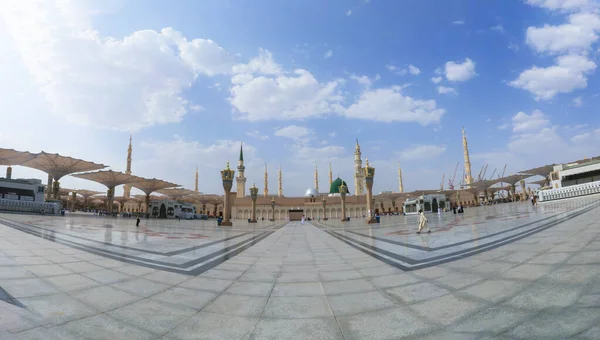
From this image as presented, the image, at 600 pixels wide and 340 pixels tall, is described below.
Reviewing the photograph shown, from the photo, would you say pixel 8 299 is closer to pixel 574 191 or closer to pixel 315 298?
pixel 315 298

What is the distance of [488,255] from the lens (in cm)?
604

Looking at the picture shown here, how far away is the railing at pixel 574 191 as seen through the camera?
36938 millimetres

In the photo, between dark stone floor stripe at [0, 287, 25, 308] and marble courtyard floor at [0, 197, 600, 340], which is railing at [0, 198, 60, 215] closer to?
marble courtyard floor at [0, 197, 600, 340]

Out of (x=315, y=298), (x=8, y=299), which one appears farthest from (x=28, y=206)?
(x=315, y=298)

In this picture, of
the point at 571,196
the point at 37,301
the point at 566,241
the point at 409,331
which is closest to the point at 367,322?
the point at 409,331

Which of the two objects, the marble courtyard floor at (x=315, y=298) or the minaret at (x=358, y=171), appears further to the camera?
the minaret at (x=358, y=171)

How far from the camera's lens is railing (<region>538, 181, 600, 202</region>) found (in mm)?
36938

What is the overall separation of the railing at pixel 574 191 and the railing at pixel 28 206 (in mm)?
72520

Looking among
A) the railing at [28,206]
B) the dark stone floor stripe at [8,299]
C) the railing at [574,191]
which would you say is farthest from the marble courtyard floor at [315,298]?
the railing at [28,206]

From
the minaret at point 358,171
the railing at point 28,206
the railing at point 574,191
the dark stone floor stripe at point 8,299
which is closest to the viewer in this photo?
the dark stone floor stripe at point 8,299

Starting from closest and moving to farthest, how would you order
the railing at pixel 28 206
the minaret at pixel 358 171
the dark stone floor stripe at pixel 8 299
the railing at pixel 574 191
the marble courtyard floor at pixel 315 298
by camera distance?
the marble courtyard floor at pixel 315 298, the dark stone floor stripe at pixel 8 299, the railing at pixel 574 191, the railing at pixel 28 206, the minaret at pixel 358 171

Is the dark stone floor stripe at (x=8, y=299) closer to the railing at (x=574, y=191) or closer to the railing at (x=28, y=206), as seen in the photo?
the railing at (x=28, y=206)

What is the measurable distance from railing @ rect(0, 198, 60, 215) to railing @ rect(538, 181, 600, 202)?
72.5m

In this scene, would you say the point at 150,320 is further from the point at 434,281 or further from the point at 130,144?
the point at 130,144
